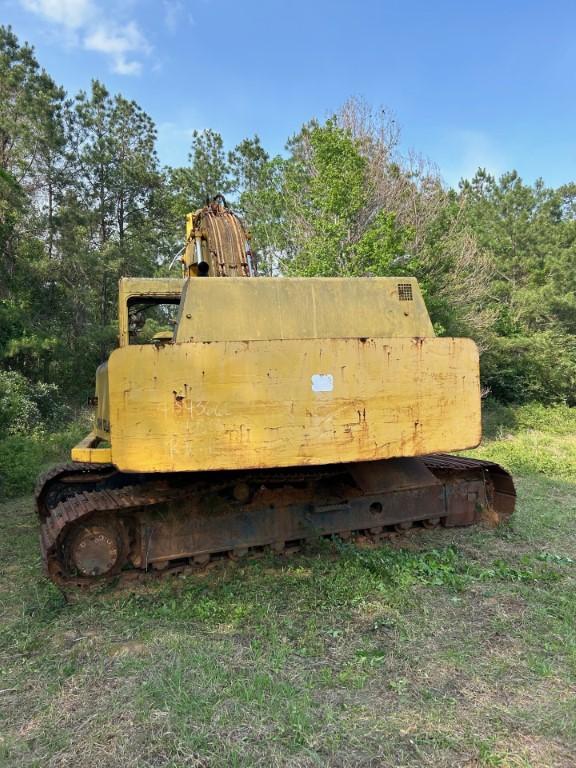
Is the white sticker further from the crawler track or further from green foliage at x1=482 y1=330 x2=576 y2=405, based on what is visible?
green foliage at x1=482 y1=330 x2=576 y2=405

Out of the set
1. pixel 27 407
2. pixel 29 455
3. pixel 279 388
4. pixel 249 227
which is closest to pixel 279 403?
pixel 279 388

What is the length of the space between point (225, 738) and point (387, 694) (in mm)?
797

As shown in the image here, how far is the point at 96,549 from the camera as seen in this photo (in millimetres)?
3832

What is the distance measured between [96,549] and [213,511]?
0.85m

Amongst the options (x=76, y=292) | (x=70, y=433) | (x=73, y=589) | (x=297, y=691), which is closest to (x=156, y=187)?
(x=76, y=292)

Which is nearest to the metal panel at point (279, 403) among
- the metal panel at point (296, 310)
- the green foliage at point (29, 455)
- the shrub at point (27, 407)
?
the metal panel at point (296, 310)

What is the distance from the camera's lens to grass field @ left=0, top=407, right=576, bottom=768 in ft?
7.40

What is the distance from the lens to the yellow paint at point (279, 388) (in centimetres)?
306

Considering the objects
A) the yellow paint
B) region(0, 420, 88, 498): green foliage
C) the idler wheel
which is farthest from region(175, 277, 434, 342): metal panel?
region(0, 420, 88, 498): green foliage

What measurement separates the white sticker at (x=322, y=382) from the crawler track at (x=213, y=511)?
104cm

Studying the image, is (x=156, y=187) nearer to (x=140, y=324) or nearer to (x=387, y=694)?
(x=140, y=324)

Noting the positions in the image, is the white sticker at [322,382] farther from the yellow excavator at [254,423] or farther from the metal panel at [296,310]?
the metal panel at [296,310]

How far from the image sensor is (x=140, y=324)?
14.4 ft

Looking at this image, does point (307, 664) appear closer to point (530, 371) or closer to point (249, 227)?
point (249, 227)
